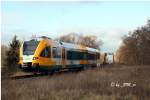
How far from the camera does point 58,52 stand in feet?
101

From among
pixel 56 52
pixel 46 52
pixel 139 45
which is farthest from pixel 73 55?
pixel 139 45

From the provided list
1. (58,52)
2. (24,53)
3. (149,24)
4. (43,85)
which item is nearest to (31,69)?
(24,53)

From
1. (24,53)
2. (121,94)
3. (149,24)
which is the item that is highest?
(149,24)

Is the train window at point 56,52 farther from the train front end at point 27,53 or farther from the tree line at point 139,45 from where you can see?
the tree line at point 139,45

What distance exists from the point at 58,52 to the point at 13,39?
958 inches

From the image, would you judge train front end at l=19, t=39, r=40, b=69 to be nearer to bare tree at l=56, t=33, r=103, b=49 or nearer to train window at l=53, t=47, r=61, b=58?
train window at l=53, t=47, r=61, b=58

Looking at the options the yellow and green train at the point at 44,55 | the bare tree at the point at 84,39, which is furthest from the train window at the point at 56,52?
the bare tree at the point at 84,39

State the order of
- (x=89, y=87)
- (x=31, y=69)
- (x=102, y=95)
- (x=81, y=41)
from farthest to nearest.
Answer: (x=81, y=41)
(x=31, y=69)
(x=89, y=87)
(x=102, y=95)

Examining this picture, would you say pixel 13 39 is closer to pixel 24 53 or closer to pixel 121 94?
pixel 24 53

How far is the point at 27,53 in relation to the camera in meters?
27.4

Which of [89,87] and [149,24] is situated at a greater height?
[149,24]

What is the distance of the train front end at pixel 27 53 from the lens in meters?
26.8

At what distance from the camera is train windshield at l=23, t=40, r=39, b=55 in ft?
90.0

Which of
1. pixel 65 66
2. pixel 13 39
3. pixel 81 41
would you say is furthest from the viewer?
pixel 81 41
